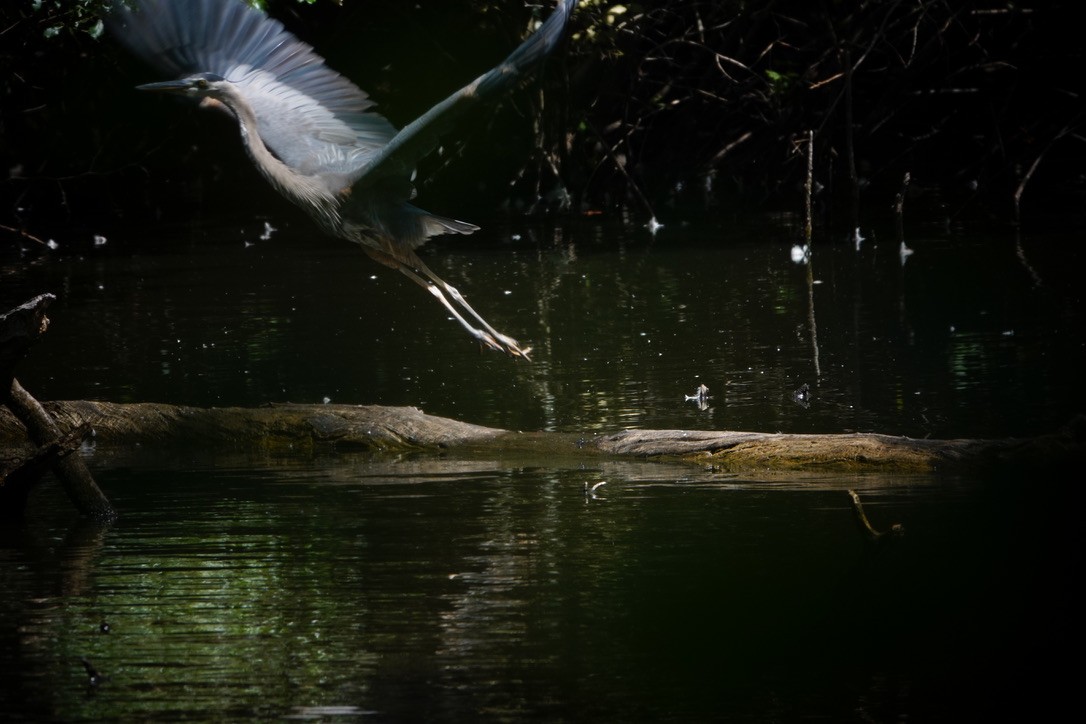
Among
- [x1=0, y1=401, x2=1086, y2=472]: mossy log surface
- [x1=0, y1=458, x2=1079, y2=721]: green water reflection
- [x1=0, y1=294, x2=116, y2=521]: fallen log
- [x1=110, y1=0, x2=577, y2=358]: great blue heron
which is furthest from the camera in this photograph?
[x1=110, y1=0, x2=577, y2=358]: great blue heron

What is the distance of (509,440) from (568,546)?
1384 millimetres

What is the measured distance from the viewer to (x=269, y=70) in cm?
706

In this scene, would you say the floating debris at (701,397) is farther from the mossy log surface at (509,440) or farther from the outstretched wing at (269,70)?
the outstretched wing at (269,70)

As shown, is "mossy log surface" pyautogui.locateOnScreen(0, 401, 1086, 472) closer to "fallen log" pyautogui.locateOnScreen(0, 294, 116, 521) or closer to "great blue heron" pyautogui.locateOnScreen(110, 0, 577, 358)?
"fallen log" pyautogui.locateOnScreen(0, 294, 116, 521)

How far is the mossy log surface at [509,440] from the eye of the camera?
18.5ft

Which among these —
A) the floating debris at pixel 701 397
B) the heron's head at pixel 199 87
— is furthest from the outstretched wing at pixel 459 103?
the floating debris at pixel 701 397

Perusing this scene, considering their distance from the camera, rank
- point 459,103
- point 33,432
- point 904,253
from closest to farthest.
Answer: point 33,432 < point 459,103 < point 904,253

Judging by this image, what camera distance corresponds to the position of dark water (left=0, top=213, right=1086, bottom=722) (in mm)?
3957

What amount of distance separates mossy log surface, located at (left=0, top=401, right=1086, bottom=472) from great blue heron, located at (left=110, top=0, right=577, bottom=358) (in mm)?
692

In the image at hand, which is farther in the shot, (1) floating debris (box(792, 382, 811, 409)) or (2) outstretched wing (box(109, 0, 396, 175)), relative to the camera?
(1) floating debris (box(792, 382, 811, 409))

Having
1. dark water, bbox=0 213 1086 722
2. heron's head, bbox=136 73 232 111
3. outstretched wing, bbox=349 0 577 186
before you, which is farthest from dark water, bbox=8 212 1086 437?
heron's head, bbox=136 73 232 111

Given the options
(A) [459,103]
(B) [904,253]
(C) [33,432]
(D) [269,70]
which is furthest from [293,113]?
(B) [904,253]

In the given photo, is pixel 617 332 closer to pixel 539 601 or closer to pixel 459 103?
pixel 459 103

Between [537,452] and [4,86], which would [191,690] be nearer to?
[537,452]
